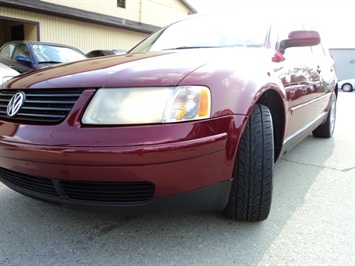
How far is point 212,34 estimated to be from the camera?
8.67 feet

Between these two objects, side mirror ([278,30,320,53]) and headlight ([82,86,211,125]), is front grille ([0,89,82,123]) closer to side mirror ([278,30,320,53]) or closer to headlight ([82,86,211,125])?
headlight ([82,86,211,125])

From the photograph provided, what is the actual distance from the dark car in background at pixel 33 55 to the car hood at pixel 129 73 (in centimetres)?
448

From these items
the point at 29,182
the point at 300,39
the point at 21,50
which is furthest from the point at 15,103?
the point at 21,50

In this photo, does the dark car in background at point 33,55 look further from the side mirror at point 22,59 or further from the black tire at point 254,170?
the black tire at point 254,170

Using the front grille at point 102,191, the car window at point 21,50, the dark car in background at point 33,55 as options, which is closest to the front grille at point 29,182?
the front grille at point 102,191

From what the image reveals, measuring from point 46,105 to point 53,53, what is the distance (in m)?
5.49

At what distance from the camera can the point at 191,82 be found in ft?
5.13

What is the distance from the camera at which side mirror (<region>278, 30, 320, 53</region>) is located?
237cm

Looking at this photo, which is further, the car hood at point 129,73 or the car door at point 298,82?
the car door at point 298,82

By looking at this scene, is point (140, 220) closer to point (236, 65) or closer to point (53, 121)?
point (53, 121)

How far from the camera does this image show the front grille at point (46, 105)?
160 cm

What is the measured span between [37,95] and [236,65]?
43.0 inches

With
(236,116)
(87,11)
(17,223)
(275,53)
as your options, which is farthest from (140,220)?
(87,11)

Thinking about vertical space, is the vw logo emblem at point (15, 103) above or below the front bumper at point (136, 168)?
above
